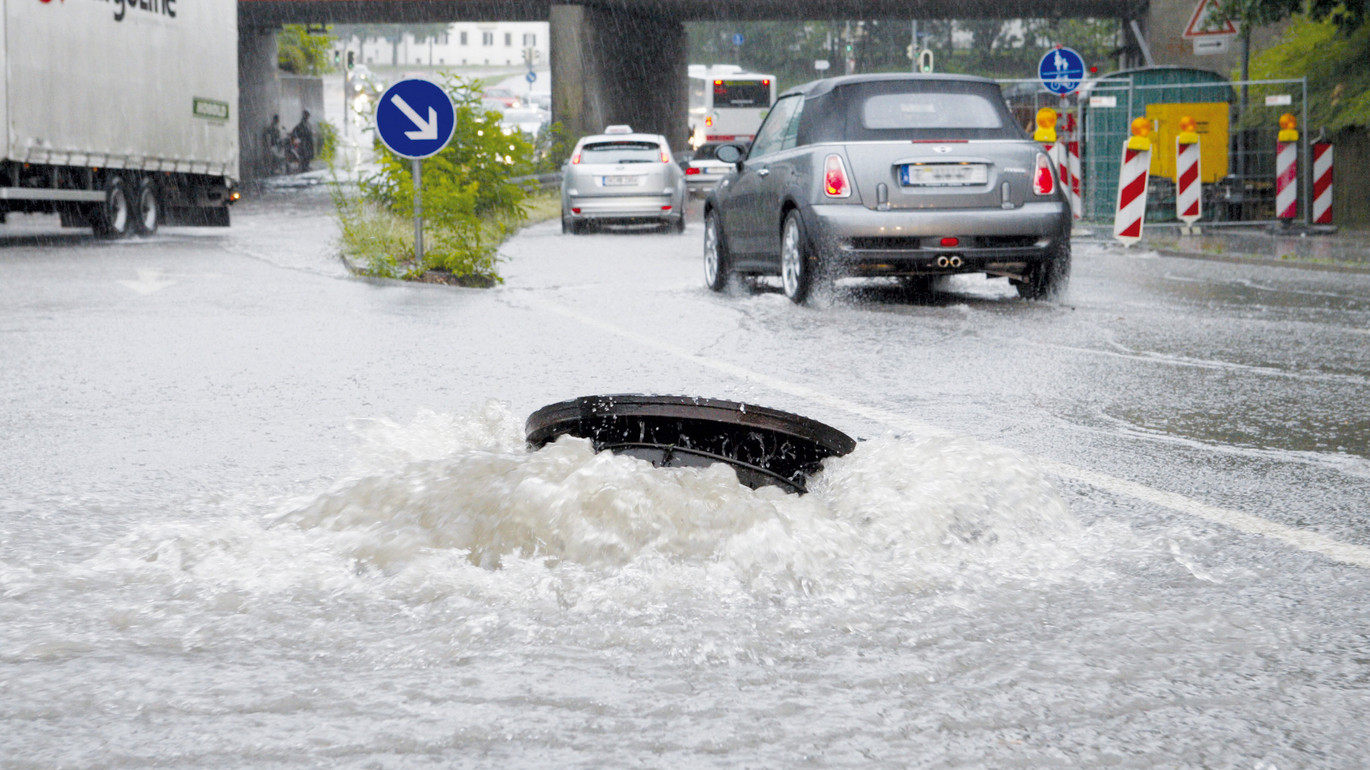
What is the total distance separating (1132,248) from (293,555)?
52.9ft

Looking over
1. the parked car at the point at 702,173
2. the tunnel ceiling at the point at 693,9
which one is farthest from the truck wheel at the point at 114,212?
the tunnel ceiling at the point at 693,9

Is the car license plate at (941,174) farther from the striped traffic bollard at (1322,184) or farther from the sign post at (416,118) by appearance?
the striped traffic bollard at (1322,184)

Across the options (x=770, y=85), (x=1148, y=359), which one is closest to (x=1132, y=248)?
(x=1148, y=359)

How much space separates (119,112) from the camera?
21.6 metres

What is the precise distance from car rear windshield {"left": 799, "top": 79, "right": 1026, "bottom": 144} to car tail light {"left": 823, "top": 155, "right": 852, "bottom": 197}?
30 centimetres

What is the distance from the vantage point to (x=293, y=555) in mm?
4367

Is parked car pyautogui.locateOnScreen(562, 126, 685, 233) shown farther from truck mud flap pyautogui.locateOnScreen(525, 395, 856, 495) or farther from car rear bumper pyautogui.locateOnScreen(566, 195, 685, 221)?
truck mud flap pyautogui.locateOnScreen(525, 395, 856, 495)

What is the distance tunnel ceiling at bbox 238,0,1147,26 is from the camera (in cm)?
4606

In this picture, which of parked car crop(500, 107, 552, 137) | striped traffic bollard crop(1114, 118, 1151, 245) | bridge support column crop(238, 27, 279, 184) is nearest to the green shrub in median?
striped traffic bollard crop(1114, 118, 1151, 245)

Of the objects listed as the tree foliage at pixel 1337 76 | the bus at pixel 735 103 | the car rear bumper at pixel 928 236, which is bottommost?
the car rear bumper at pixel 928 236

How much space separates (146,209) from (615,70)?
27426mm

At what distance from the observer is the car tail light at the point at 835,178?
39.8ft

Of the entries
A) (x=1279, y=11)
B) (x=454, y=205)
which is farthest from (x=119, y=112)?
(x=1279, y=11)

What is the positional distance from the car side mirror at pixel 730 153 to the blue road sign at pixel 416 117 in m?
2.81
